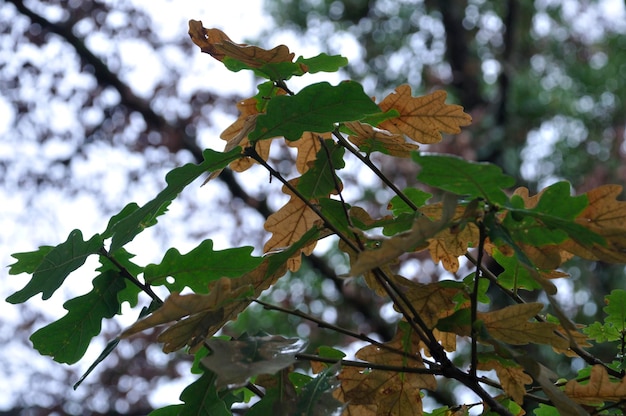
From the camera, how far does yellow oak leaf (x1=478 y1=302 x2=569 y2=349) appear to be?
58 centimetres

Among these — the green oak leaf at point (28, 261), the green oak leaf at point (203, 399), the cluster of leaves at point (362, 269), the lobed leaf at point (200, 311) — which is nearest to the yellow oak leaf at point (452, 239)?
the cluster of leaves at point (362, 269)

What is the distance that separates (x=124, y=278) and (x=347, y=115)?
294 millimetres

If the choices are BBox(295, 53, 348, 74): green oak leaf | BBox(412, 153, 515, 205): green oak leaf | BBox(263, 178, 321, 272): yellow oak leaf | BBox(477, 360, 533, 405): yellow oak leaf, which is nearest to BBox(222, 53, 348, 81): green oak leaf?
BBox(295, 53, 348, 74): green oak leaf

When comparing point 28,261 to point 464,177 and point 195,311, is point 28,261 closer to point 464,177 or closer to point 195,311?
point 195,311

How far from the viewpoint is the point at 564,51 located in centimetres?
686

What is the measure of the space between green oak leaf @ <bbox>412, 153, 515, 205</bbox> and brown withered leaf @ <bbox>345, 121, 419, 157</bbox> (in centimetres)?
17

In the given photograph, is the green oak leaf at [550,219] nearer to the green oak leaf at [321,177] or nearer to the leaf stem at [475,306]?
the leaf stem at [475,306]

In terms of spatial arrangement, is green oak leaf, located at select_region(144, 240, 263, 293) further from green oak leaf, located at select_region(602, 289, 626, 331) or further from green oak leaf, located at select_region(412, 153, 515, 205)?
green oak leaf, located at select_region(602, 289, 626, 331)

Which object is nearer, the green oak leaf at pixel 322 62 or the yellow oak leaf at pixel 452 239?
the yellow oak leaf at pixel 452 239

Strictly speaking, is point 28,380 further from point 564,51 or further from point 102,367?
point 564,51

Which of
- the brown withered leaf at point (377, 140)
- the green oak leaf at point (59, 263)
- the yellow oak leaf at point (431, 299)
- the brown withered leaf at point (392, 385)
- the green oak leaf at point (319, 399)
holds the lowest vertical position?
the green oak leaf at point (319, 399)

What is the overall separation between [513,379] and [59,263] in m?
0.42

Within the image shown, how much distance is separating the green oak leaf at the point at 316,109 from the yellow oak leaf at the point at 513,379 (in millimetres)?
247

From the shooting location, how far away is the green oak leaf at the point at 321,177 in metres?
0.71
